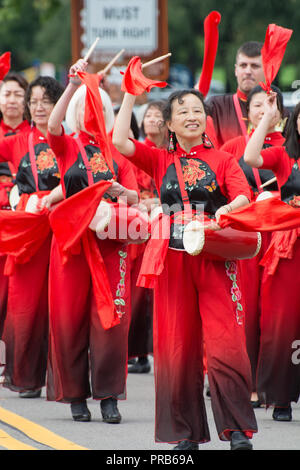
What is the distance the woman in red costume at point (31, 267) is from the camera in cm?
816

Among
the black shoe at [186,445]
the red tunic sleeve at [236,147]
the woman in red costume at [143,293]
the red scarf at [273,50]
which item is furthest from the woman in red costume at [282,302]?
the woman in red costume at [143,293]

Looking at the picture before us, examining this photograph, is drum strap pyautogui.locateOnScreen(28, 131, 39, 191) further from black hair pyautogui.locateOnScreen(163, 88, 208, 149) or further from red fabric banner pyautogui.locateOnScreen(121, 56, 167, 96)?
red fabric banner pyautogui.locateOnScreen(121, 56, 167, 96)

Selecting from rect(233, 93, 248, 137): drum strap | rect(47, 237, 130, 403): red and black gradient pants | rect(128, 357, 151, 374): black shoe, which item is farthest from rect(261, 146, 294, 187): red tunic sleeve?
rect(128, 357, 151, 374): black shoe

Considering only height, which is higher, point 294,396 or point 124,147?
point 124,147

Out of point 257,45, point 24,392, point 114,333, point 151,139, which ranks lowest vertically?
point 24,392

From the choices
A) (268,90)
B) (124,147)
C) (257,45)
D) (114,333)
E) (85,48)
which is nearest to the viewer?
(124,147)

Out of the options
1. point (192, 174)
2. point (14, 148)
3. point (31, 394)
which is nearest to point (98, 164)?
point (14, 148)

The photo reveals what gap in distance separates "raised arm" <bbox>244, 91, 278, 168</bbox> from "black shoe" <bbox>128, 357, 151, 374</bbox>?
3795 millimetres

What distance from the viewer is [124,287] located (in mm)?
7562

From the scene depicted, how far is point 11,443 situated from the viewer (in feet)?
21.7

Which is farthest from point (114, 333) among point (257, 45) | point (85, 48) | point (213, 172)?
point (85, 48)

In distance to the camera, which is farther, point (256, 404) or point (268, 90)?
point (256, 404)

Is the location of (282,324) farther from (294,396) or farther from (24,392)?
(24,392)

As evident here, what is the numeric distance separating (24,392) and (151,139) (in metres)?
2.85
